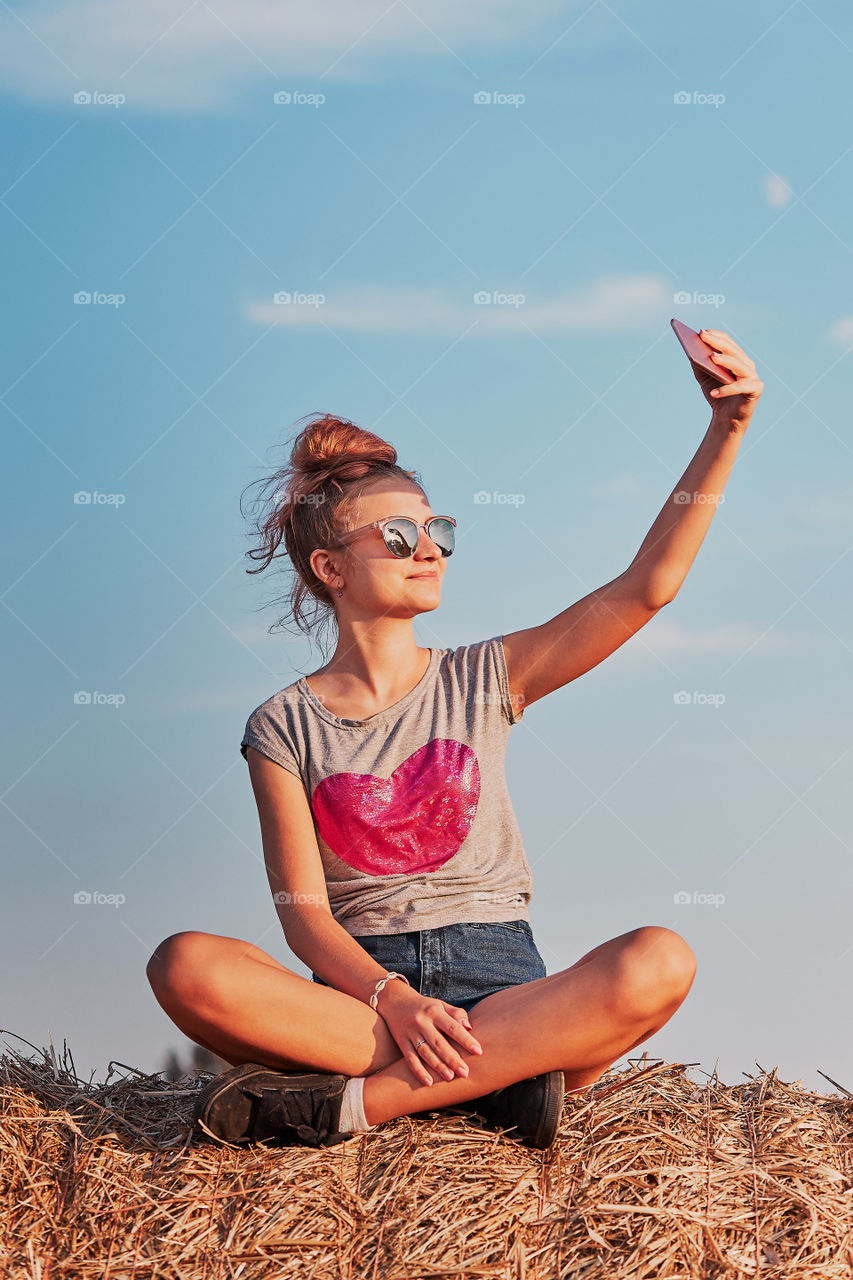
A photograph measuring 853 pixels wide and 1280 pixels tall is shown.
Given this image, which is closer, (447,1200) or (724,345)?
(447,1200)

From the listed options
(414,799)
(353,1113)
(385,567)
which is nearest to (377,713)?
(414,799)

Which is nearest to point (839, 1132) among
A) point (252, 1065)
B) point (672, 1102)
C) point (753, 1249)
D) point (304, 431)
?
point (672, 1102)

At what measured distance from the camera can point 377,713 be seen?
352 cm

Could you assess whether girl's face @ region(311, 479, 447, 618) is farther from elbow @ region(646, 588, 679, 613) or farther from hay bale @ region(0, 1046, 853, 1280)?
hay bale @ region(0, 1046, 853, 1280)

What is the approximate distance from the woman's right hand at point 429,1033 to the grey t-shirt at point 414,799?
310 millimetres

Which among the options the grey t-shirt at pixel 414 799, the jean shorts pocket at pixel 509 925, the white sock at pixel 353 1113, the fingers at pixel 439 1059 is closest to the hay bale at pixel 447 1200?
the white sock at pixel 353 1113

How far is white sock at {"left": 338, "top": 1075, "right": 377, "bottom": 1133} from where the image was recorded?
2.83 meters

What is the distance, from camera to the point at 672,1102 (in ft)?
9.83

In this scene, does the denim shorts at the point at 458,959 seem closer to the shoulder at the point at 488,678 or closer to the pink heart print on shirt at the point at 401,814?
the pink heart print on shirt at the point at 401,814

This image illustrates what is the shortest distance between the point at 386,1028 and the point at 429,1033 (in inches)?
5.8

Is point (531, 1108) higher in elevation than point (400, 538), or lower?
lower

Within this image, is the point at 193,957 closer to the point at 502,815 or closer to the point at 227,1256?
the point at 227,1256

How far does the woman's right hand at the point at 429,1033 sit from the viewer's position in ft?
9.16

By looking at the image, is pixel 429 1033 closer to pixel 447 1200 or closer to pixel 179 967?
pixel 447 1200
